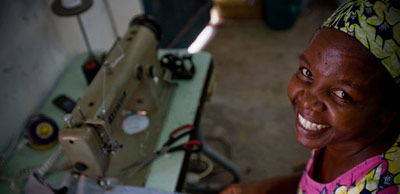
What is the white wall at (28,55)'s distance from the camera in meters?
1.63

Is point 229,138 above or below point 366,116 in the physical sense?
below

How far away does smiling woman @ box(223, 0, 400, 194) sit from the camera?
2.58 ft

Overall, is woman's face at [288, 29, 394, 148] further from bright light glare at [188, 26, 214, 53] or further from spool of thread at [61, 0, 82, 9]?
bright light glare at [188, 26, 214, 53]

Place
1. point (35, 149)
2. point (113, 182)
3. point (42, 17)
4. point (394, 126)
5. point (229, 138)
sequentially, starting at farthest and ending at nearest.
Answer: point (229, 138), point (42, 17), point (35, 149), point (113, 182), point (394, 126)

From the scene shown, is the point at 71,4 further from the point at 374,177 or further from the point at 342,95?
the point at 374,177

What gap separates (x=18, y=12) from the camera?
171cm

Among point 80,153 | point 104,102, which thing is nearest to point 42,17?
point 104,102

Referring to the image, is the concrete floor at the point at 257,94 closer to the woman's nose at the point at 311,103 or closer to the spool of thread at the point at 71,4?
the spool of thread at the point at 71,4

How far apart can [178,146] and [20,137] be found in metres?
0.72

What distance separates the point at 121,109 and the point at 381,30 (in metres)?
0.89

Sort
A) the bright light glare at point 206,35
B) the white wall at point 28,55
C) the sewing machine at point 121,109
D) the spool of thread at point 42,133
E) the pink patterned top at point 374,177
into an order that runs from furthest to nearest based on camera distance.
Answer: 1. the bright light glare at point 206,35
2. the white wall at point 28,55
3. the spool of thread at point 42,133
4. the sewing machine at point 121,109
5. the pink patterned top at point 374,177


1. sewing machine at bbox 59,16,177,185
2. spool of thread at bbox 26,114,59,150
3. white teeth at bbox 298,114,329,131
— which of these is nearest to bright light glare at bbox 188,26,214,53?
sewing machine at bbox 59,16,177,185

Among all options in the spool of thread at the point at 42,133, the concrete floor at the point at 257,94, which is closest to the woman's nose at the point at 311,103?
the spool of thread at the point at 42,133

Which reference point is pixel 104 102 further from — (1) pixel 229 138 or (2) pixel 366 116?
(1) pixel 229 138
